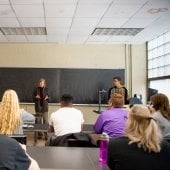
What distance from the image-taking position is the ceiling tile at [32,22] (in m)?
6.12

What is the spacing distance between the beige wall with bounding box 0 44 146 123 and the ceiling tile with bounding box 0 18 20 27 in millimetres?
2173

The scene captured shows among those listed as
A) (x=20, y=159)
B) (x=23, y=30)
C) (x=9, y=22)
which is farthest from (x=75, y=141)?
(x=23, y=30)

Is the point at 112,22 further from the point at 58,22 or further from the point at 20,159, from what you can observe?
the point at 20,159

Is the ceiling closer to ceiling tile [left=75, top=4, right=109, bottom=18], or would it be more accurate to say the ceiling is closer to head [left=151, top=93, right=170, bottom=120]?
ceiling tile [left=75, top=4, right=109, bottom=18]

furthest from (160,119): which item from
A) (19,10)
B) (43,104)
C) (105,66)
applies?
(105,66)

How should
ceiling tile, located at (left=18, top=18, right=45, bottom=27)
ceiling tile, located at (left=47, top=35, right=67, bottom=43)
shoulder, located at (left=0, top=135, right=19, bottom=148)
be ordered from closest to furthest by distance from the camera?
shoulder, located at (left=0, top=135, right=19, bottom=148) < ceiling tile, located at (left=18, top=18, right=45, bottom=27) < ceiling tile, located at (left=47, top=35, right=67, bottom=43)

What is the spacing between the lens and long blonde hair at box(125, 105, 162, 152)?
2.00 metres

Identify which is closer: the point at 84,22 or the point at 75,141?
the point at 75,141

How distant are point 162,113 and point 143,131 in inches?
61.1

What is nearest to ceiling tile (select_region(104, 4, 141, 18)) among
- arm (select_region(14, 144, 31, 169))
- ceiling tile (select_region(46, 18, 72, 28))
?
ceiling tile (select_region(46, 18, 72, 28))

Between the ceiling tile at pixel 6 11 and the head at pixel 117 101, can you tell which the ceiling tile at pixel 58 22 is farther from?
the head at pixel 117 101

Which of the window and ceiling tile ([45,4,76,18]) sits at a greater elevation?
ceiling tile ([45,4,76,18])

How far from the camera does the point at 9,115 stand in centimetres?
306

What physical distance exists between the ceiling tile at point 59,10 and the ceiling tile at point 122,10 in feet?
2.30
